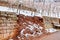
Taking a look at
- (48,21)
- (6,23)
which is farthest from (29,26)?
(48,21)

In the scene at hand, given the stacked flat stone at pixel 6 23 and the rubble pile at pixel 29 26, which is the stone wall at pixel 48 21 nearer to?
the rubble pile at pixel 29 26

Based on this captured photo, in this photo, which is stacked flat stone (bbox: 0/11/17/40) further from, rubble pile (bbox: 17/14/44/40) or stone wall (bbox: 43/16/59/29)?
stone wall (bbox: 43/16/59/29)

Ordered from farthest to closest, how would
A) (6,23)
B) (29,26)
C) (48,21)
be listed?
(48,21) → (29,26) → (6,23)

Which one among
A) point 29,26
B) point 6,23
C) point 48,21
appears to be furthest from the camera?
point 48,21

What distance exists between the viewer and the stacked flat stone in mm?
3025

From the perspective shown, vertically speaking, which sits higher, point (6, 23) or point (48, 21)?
point (6, 23)

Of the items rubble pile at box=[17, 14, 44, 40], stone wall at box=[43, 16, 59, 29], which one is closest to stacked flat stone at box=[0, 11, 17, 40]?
rubble pile at box=[17, 14, 44, 40]

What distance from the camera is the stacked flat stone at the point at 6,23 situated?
3025 mm

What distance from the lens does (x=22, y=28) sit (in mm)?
3605

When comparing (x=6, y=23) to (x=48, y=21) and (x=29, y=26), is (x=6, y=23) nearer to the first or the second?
(x=29, y=26)

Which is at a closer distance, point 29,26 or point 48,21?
point 29,26

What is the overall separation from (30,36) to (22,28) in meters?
0.33

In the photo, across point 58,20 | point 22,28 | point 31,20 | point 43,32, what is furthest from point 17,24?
point 58,20

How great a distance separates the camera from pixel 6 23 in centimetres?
313
